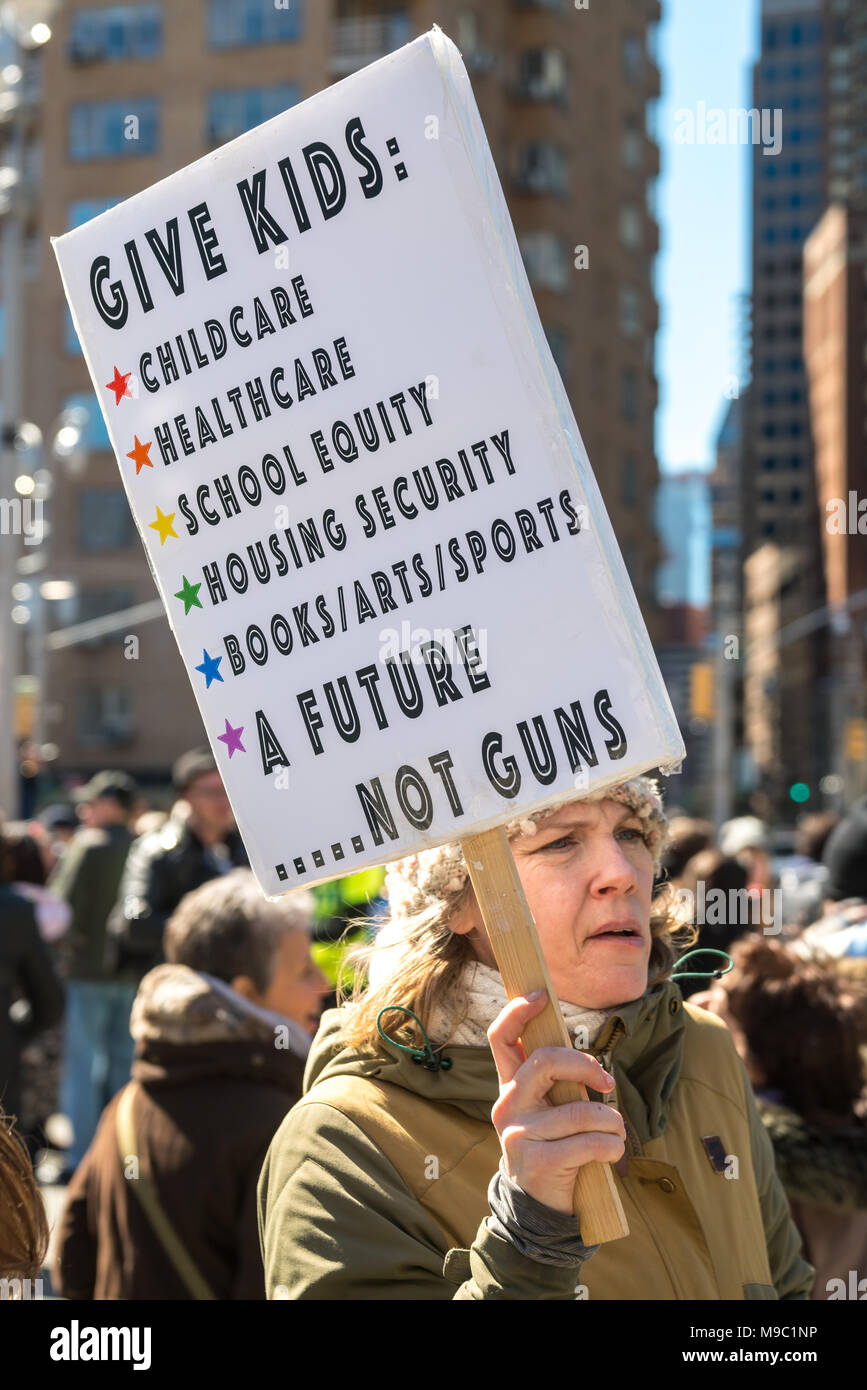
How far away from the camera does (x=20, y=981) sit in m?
6.66

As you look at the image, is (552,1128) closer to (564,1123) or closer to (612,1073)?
(564,1123)

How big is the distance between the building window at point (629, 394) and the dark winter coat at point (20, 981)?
4648 centimetres

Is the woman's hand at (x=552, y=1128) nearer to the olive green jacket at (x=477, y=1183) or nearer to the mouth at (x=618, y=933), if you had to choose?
the olive green jacket at (x=477, y=1183)

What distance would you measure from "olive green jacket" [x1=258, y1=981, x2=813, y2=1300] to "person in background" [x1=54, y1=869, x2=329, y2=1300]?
1.01 meters

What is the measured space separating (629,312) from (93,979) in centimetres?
4647

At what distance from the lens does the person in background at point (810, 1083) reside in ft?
11.1

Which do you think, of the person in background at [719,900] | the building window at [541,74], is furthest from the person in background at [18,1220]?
the building window at [541,74]

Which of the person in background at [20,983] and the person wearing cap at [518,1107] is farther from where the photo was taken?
the person in background at [20,983]

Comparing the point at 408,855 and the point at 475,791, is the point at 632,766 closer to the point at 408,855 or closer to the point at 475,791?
the point at 475,791

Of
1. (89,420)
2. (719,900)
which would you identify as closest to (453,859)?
(719,900)

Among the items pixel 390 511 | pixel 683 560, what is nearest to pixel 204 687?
pixel 390 511

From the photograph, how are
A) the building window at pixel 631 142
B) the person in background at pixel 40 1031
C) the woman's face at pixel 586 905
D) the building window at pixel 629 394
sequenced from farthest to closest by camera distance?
the building window at pixel 631 142 < the building window at pixel 629 394 < the person in background at pixel 40 1031 < the woman's face at pixel 586 905

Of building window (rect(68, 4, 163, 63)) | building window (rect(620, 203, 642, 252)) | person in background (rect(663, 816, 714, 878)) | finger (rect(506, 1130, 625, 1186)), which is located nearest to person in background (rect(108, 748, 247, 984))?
person in background (rect(663, 816, 714, 878))

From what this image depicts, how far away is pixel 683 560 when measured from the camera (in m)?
175
